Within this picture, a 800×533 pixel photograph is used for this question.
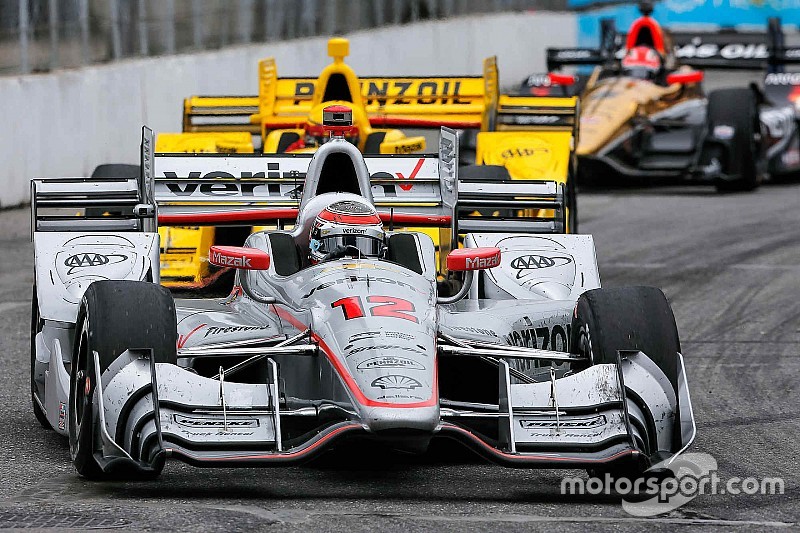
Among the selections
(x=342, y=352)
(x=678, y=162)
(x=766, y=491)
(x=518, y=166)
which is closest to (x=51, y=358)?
(x=342, y=352)

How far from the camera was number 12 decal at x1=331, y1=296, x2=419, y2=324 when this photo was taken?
6.44 metres

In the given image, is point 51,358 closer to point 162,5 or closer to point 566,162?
point 566,162

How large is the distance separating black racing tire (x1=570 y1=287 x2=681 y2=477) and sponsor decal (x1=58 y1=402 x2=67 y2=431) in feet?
7.08

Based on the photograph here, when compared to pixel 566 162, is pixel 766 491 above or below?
below

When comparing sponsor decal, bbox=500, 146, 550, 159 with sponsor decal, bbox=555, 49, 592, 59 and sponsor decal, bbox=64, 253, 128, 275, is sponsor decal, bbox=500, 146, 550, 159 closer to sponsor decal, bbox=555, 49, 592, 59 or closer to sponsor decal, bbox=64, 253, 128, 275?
sponsor decal, bbox=64, 253, 128, 275

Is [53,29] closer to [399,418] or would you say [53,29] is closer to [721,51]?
[721,51]

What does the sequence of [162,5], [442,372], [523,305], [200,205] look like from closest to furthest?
[442,372], [523,305], [200,205], [162,5]

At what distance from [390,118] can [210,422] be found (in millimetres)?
7472

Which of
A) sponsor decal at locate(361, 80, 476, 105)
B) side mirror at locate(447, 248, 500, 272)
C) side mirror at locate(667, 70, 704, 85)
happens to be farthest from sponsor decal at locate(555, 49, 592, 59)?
side mirror at locate(447, 248, 500, 272)

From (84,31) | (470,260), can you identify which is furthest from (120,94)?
(470,260)

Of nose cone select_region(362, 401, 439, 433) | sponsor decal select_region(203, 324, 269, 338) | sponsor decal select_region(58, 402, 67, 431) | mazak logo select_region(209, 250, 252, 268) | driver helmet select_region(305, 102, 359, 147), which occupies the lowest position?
sponsor decal select_region(58, 402, 67, 431)

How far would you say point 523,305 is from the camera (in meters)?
7.62

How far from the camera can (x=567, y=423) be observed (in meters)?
6.27

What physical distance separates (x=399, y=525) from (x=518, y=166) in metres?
7.56
